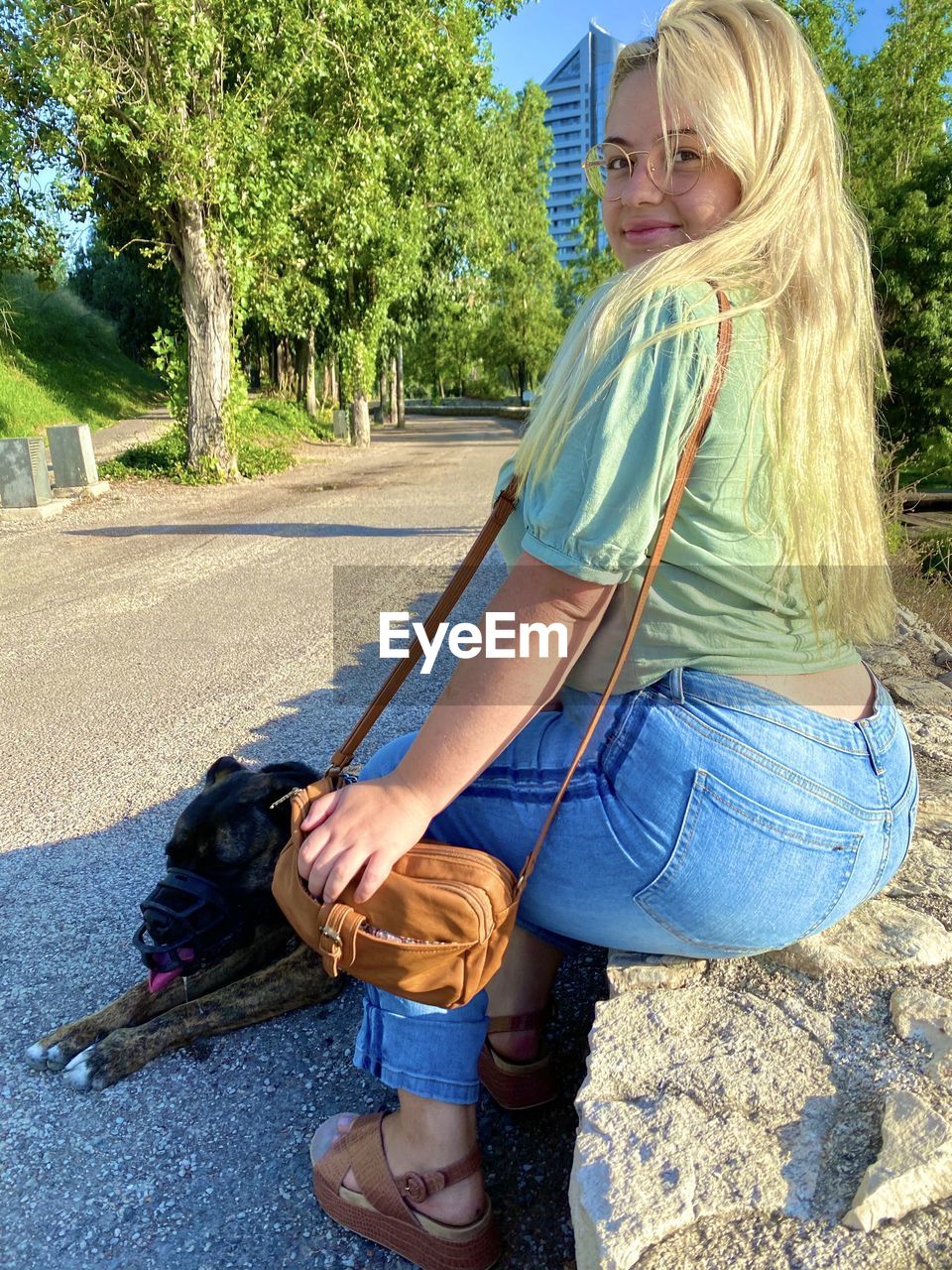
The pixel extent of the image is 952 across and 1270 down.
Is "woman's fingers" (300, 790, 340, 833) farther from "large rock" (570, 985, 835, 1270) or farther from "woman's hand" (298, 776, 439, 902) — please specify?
"large rock" (570, 985, 835, 1270)

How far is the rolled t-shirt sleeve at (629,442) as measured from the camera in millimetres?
1445

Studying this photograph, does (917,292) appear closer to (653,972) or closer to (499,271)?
(653,972)

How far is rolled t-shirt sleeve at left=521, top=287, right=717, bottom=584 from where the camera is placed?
56.9 inches

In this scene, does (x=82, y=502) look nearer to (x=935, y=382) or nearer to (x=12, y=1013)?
(x=12, y=1013)

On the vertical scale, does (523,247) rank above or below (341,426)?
above

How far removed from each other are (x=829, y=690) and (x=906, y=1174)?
76 cm

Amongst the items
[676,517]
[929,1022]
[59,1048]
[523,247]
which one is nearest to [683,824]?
[676,517]

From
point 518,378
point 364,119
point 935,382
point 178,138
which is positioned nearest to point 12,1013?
point 178,138

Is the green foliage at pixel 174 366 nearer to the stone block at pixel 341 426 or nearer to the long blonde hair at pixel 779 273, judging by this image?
the stone block at pixel 341 426

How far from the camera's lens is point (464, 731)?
154cm

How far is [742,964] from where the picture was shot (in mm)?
2045

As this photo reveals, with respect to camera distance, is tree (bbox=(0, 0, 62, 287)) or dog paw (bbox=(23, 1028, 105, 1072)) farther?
tree (bbox=(0, 0, 62, 287))

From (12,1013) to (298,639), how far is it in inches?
174

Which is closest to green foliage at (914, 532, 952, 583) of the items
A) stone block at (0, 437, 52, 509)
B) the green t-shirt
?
the green t-shirt
